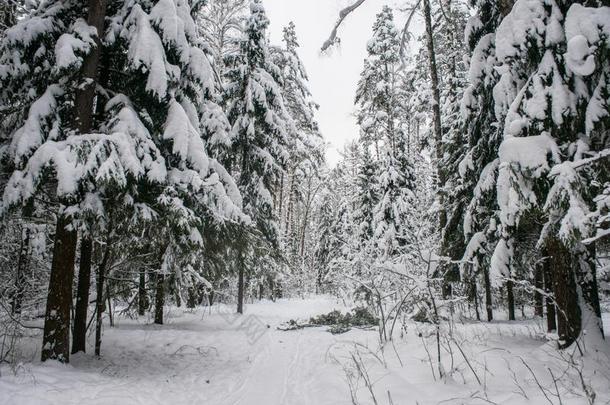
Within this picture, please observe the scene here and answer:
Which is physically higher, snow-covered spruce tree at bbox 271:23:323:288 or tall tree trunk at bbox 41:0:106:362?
snow-covered spruce tree at bbox 271:23:323:288

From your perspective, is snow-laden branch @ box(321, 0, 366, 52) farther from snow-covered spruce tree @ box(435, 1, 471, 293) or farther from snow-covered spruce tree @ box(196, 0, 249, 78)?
snow-covered spruce tree @ box(196, 0, 249, 78)

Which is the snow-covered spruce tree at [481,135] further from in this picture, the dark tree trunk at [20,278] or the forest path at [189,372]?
the dark tree trunk at [20,278]

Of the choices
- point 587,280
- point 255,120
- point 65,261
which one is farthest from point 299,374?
point 255,120

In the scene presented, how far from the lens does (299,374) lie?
7.12m

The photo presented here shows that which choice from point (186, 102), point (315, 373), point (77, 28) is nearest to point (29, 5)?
point (77, 28)

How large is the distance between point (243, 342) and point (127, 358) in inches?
137

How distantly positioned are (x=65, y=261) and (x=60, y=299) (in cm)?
63

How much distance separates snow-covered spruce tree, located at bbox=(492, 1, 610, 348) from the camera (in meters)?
4.71

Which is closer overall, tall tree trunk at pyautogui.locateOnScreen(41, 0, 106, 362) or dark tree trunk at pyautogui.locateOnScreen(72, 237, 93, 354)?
tall tree trunk at pyautogui.locateOnScreen(41, 0, 106, 362)

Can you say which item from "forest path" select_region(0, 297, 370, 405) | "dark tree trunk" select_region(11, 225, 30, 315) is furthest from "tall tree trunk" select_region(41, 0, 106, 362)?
"dark tree trunk" select_region(11, 225, 30, 315)

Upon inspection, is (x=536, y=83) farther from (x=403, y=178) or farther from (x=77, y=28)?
(x=403, y=178)

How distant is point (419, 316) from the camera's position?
10.4 metres

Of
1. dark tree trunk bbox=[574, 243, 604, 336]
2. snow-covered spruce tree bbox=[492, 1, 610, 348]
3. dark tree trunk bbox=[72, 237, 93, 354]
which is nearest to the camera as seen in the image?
snow-covered spruce tree bbox=[492, 1, 610, 348]

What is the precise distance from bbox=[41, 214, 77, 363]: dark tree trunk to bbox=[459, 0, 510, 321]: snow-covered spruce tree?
736cm
